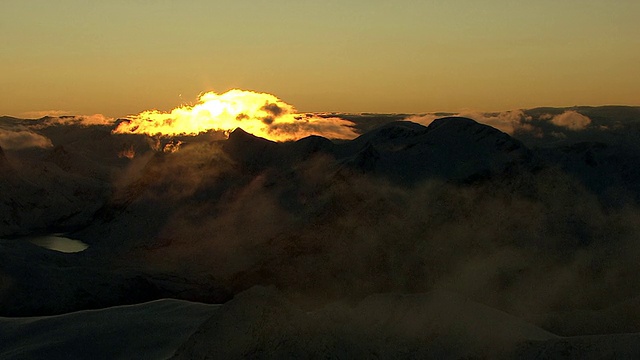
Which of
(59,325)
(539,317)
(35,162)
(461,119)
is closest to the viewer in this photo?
(59,325)

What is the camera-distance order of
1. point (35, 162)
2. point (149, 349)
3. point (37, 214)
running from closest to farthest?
point (149, 349) < point (37, 214) < point (35, 162)

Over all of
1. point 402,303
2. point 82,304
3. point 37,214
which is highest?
point 402,303

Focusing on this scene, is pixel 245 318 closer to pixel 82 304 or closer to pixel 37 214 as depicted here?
pixel 82 304

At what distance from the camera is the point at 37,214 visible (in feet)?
591

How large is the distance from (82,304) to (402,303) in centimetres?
4692

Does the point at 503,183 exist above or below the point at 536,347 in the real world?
below

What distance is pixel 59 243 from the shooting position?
533 ft

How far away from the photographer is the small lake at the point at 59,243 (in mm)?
153625

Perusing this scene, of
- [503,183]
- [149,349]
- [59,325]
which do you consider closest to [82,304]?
[59,325]

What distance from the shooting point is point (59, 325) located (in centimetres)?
2833

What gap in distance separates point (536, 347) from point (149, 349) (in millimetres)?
13210

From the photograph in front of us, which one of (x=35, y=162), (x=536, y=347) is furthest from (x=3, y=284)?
(x=35, y=162)

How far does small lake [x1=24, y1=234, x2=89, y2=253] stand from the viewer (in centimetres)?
15362

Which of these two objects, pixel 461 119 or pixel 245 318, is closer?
pixel 245 318
